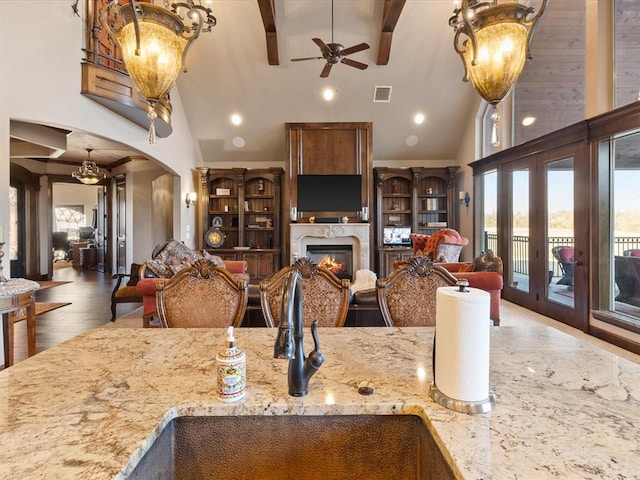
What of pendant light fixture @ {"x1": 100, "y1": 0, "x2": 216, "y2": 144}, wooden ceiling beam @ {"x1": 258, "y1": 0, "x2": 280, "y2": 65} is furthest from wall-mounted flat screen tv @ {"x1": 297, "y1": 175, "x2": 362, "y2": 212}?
pendant light fixture @ {"x1": 100, "y1": 0, "x2": 216, "y2": 144}

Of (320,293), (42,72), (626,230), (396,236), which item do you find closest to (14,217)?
(42,72)

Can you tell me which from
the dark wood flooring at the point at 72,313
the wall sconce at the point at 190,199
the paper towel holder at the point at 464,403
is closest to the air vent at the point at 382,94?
the wall sconce at the point at 190,199

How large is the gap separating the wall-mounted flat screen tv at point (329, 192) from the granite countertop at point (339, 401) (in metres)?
6.07

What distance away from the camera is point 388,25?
5.76 metres

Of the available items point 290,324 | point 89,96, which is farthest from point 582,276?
point 89,96

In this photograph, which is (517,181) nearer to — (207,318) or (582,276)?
(582,276)

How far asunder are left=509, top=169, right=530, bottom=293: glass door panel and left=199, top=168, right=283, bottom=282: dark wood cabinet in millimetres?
4599

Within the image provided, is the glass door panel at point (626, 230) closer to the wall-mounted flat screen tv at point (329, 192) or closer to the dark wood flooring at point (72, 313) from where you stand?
the wall-mounted flat screen tv at point (329, 192)

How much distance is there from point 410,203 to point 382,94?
8.33 ft

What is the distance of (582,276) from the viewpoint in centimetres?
448

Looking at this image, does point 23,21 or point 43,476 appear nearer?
point 43,476

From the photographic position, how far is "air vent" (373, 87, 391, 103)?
7.02m

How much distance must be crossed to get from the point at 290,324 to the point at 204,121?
24.7ft

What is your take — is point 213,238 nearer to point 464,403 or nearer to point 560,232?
point 560,232
